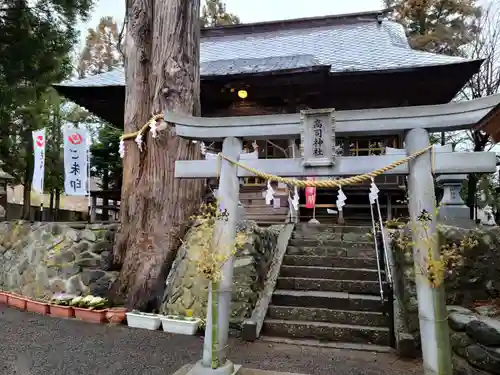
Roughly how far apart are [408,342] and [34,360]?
418cm

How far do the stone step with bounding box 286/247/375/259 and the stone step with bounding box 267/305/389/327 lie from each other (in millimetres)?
1379

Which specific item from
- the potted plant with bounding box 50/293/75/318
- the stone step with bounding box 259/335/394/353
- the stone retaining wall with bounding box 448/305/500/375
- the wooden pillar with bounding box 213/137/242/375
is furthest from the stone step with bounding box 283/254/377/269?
the potted plant with bounding box 50/293/75/318

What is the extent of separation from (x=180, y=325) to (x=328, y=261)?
262 cm

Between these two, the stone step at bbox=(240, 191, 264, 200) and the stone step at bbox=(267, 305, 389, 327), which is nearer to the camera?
the stone step at bbox=(267, 305, 389, 327)

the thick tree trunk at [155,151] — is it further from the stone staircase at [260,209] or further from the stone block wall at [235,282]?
the stone staircase at [260,209]

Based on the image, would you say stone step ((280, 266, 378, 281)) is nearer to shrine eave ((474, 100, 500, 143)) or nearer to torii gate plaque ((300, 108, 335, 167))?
shrine eave ((474, 100, 500, 143))

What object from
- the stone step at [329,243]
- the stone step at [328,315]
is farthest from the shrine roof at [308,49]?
the stone step at [328,315]

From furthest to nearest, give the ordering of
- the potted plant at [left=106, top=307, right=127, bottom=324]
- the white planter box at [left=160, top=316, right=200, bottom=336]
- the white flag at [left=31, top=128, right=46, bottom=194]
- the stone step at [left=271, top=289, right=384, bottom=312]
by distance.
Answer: the white flag at [left=31, top=128, right=46, bottom=194] → the potted plant at [left=106, top=307, right=127, bottom=324] → the stone step at [left=271, top=289, right=384, bottom=312] → the white planter box at [left=160, top=316, right=200, bottom=336]

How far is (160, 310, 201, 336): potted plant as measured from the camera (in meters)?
4.97

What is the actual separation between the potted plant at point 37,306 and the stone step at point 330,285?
3.68 meters

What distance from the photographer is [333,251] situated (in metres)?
6.38

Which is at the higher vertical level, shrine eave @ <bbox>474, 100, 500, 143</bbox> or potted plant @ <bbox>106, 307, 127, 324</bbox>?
shrine eave @ <bbox>474, 100, 500, 143</bbox>

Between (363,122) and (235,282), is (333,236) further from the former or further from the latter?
(363,122)

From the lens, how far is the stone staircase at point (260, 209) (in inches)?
330
